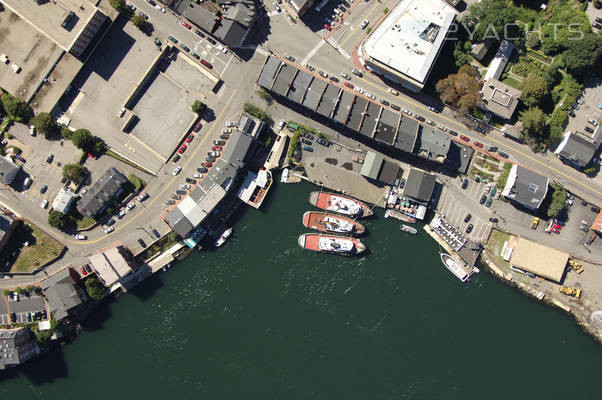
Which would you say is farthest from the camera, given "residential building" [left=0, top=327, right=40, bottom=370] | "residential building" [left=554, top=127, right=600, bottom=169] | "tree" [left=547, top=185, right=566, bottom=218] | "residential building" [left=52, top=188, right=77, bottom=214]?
"tree" [left=547, top=185, right=566, bottom=218]

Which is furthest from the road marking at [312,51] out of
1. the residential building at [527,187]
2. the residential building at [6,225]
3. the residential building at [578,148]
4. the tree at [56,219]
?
the residential building at [6,225]

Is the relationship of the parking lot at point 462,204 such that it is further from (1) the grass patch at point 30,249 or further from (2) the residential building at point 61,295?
(1) the grass patch at point 30,249

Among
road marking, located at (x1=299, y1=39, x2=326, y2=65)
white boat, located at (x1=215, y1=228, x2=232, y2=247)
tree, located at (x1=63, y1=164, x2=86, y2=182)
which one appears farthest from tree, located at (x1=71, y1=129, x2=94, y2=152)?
road marking, located at (x1=299, y1=39, x2=326, y2=65)

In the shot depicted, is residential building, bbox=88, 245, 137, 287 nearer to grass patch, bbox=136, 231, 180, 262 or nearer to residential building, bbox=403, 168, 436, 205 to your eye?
grass patch, bbox=136, 231, 180, 262

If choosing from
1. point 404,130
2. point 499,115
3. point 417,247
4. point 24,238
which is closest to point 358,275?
point 417,247

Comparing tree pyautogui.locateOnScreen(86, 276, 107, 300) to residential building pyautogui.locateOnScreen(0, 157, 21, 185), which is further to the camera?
tree pyautogui.locateOnScreen(86, 276, 107, 300)

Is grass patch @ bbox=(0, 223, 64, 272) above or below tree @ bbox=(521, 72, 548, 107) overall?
below
